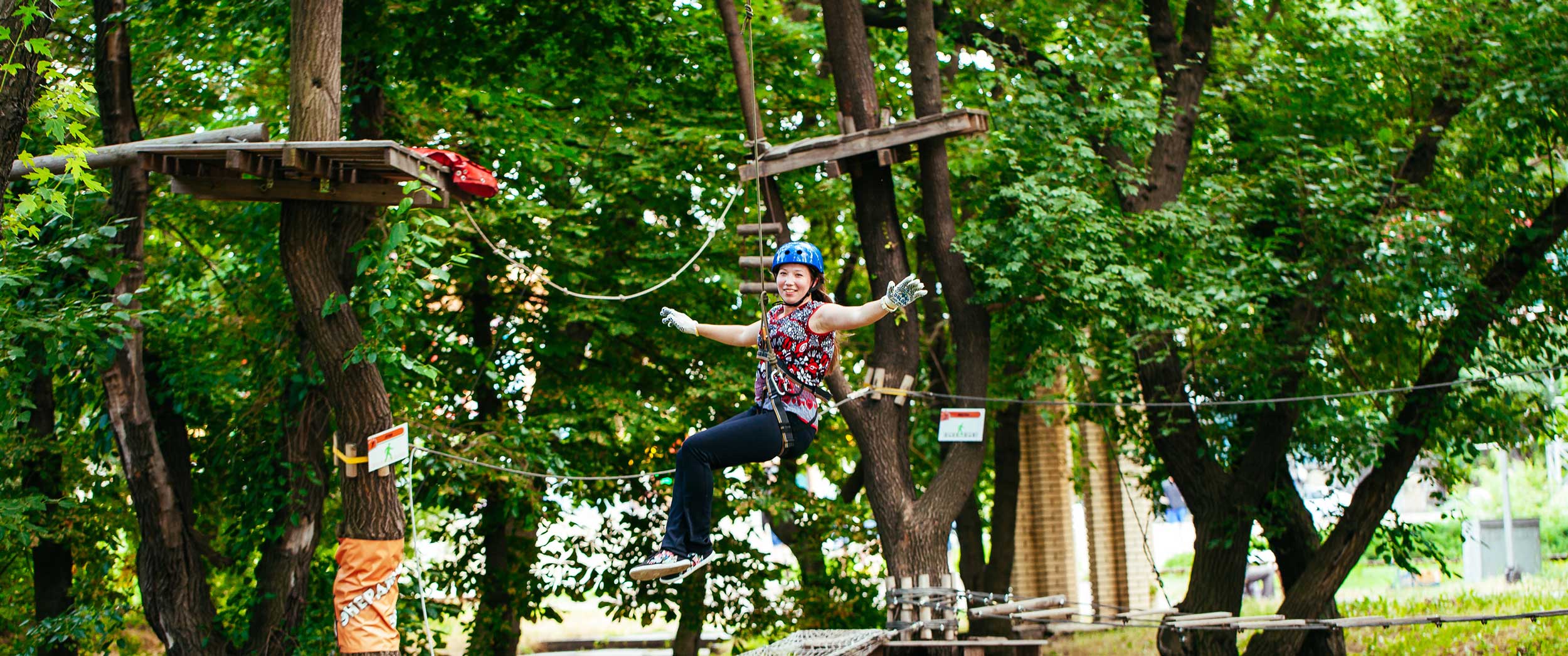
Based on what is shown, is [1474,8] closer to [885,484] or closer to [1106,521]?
[885,484]

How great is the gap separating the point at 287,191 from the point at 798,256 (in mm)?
3291

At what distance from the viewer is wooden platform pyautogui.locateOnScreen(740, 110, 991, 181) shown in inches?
357

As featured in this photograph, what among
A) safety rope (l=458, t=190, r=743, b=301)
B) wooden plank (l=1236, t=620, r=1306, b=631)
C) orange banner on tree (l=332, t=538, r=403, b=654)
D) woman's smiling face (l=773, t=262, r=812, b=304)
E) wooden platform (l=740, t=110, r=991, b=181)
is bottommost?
wooden plank (l=1236, t=620, r=1306, b=631)

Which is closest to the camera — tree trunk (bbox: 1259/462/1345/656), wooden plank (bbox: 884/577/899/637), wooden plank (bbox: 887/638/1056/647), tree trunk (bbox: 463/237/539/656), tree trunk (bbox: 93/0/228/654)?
wooden plank (bbox: 887/638/1056/647)

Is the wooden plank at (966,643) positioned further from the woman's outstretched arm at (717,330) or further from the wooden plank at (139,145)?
the wooden plank at (139,145)

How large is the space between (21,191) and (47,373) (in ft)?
4.15

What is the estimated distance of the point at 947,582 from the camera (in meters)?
9.55

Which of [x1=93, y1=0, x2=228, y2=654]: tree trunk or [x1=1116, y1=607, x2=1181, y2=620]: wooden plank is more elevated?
[x1=93, y1=0, x2=228, y2=654]: tree trunk

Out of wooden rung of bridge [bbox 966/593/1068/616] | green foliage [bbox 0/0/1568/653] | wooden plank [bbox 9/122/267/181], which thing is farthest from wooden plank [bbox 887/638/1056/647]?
wooden plank [bbox 9/122/267/181]

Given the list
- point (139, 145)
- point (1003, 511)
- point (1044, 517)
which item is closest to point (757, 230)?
point (139, 145)

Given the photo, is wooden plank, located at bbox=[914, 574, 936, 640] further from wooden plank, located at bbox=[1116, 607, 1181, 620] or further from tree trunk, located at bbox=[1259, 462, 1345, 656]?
tree trunk, located at bbox=[1259, 462, 1345, 656]

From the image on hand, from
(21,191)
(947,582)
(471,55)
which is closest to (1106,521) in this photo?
(947,582)

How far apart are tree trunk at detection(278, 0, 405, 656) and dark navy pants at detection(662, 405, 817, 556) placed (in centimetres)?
258

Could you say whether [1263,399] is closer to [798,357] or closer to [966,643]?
[966,643]
